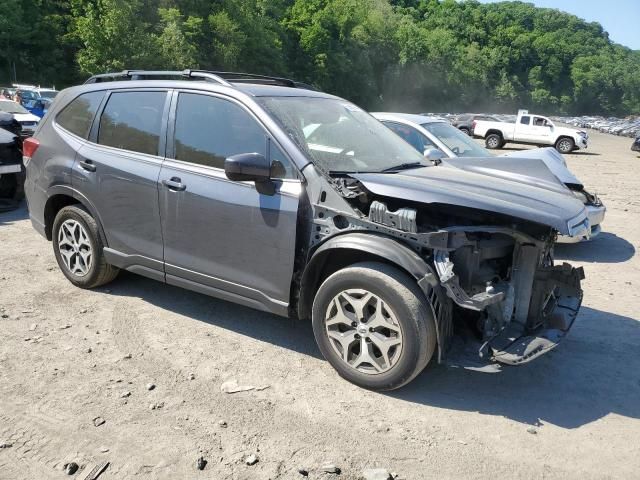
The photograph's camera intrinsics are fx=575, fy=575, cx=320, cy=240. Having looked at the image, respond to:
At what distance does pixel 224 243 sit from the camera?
402cm

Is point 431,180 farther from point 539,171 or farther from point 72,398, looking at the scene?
point 72,398

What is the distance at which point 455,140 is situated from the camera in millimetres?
7934

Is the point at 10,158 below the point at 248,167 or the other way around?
below

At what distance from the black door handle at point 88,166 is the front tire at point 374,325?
234 cm

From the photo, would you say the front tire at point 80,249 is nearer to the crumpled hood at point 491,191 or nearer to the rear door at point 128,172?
the rear door at point 128,172

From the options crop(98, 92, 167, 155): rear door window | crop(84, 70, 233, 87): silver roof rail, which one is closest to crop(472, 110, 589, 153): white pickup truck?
crop(84, 70, 233, 87): silver roof rail

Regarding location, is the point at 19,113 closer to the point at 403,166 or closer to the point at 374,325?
the point at 403,166

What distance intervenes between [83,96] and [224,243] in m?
2.24

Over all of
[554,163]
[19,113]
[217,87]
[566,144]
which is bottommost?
[566,144]

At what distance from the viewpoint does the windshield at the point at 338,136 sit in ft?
13.0

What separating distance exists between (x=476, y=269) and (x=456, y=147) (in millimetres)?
4474

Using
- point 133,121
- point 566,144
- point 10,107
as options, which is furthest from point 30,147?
point 566,144

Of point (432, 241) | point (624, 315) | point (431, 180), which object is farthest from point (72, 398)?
point (624, 315)

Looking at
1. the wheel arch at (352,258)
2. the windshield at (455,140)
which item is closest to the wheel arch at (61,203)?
the wheel arch at (352,258)
